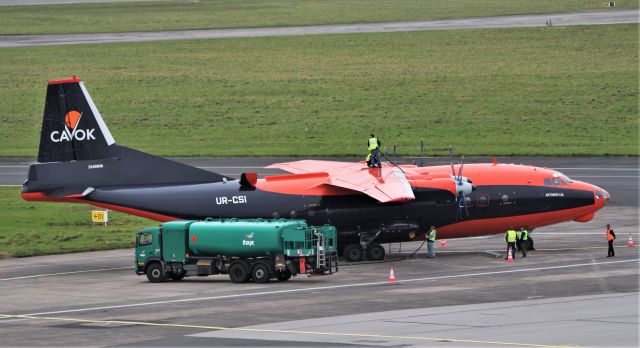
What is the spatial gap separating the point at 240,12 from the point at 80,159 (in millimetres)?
103016

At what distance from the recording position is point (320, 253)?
1981 inches

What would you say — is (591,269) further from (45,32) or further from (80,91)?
(45,32)

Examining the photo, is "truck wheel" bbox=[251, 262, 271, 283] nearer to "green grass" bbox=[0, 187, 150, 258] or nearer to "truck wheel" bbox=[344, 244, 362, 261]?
"truck wheel" bbox=[344, 244, 362, 261]

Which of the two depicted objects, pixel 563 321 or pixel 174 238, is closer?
pixel 563 321

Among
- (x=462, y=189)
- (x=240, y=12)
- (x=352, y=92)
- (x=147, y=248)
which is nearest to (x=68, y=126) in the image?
(x=147, y=248)

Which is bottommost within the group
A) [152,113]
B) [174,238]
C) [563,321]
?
[563,321]

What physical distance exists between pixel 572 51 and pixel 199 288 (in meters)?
85.3

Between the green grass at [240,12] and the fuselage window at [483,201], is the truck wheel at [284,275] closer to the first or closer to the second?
the fuselage window at [483,201]

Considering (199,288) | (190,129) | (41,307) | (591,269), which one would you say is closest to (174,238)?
(199,288)

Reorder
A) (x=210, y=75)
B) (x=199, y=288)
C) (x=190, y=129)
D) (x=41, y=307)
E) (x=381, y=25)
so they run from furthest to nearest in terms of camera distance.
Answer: (x=381, y=25) < (x=210, y=75) < (x=190, y=129) < (x=199, y=288) < (x=41, y=307)

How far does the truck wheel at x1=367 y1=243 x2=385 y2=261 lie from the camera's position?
57.2 m

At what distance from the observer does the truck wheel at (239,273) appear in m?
50.3

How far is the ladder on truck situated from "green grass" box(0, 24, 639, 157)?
43.7 meters

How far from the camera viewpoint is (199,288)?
1937 inches
